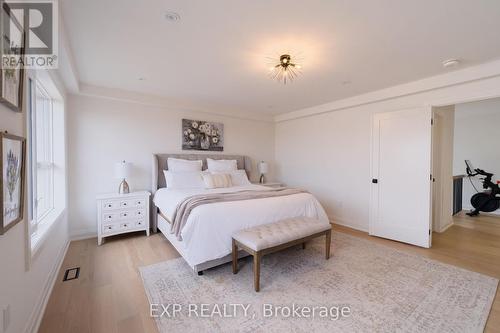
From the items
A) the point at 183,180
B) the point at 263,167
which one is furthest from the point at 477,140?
the point at 183,180

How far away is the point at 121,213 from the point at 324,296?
303 centimetres

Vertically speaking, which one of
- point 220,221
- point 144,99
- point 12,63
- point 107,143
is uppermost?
point 144,99

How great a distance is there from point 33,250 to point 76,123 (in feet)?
7.78

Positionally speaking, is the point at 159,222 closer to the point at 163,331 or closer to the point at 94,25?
the point at 163,331

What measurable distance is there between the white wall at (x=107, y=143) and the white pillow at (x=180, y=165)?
33 cm

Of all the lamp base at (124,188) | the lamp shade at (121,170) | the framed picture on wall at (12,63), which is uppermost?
the framed picture on wall at (12,63)

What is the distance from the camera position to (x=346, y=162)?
164 inches

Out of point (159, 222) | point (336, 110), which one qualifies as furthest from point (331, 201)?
point (159, 222)

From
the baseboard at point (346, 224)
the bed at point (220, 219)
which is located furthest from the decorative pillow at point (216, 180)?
the baseboard at point (346, 224)

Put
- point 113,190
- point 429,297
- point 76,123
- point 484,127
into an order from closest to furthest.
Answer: point 429,297 < point 76,123 < point 113,190 < point 484,127

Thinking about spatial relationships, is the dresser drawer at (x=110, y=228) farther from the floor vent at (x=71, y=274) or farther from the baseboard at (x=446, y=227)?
the baseboard at (x=446, y=227)

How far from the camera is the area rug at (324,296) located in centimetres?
168

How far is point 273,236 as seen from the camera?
2197 mm

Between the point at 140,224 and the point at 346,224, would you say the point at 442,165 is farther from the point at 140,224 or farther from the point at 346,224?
the point at 140,224
